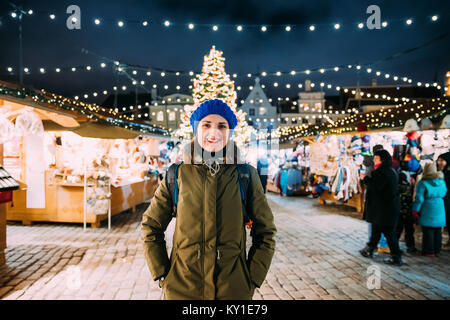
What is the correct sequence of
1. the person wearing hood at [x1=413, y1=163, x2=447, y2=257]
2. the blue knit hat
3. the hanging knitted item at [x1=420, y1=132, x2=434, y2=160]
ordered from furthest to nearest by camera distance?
the hanging knitted item at [x1=420, y1=132, x2=434, y2=160], the person wearing hood at [x1=413, y1=163, x2=447, y2=257], the blue knit hat

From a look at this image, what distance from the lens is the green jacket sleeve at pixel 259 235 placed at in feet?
5.47

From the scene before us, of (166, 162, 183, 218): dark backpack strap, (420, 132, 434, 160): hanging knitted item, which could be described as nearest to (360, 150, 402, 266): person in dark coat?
(420, 132, 434, 160): hanging knitted item

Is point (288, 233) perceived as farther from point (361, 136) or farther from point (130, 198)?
point (130, 198)

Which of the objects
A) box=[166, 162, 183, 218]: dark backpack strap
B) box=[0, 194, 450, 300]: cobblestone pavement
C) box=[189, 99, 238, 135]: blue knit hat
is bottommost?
box=[0, 194, 450, 300]: cobblestone pavement

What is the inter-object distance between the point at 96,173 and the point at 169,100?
43361 millimetres

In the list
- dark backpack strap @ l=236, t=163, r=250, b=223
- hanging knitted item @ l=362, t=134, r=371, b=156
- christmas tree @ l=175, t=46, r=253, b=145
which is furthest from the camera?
christmas tree @ l=175, t=46, r=253, b=145

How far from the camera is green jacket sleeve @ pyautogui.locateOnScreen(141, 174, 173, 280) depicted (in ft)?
5.46

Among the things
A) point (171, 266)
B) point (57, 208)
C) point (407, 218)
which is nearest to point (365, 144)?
point (407, 218)

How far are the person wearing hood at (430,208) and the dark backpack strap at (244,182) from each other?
468 centimetres

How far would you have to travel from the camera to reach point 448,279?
408 centimetres

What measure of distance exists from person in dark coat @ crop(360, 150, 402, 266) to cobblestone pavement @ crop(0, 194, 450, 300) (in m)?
0.42

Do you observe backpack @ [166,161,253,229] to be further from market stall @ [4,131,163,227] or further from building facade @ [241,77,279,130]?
building facade @ [241,77,279,130]

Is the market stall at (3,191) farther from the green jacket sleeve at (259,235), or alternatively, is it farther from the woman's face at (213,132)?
the green jacket sleeve at (259,235)

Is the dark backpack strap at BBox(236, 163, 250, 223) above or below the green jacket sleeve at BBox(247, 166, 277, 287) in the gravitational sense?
above
